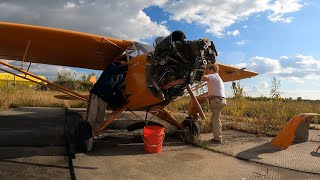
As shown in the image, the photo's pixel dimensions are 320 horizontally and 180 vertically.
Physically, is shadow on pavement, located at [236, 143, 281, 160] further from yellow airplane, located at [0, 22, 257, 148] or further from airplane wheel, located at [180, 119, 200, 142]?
airplane wheel, located at [180, 119, 200, 142]

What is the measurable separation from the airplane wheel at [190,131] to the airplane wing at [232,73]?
2.69 m

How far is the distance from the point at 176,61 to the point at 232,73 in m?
5.15

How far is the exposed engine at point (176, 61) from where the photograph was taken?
476cm

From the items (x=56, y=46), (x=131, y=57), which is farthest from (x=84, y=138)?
(x=56, y=46)

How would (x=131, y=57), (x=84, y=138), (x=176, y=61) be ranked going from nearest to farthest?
1. (x=176, y=61)
2. (x=84, y=138)
3. (x=131, y=57)

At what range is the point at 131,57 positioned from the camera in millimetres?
6520

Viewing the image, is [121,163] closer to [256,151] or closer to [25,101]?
[256,151]

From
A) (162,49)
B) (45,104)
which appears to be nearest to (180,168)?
(162,49)

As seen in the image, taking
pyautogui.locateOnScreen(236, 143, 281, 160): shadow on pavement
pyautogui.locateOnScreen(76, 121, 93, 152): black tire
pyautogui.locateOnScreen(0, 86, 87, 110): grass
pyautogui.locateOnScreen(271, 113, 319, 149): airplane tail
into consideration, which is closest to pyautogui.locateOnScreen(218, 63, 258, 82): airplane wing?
pyautogui.locateOnScreen(271, 113, 319, 149): airplane tail

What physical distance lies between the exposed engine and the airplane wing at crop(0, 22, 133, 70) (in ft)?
6.62

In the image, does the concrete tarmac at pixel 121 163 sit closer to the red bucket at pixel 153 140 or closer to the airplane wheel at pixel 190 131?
the red bucket at pixel 153 140

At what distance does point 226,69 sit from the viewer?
965 cm

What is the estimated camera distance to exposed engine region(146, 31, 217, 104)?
4.76m

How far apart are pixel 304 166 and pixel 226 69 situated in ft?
17.4
